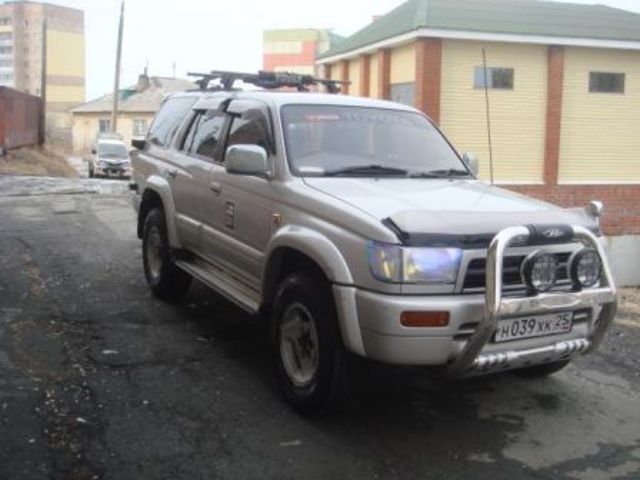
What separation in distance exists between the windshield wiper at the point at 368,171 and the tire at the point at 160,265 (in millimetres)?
2311

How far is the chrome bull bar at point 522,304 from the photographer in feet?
12.3

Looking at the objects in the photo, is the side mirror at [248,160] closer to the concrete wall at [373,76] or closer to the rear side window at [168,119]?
the rear side window at [168,119]

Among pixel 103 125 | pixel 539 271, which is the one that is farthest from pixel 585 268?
pixel 103 125

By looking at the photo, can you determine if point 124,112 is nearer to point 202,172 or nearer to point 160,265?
point 160,265

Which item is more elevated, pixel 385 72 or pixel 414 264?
pixel 385 72

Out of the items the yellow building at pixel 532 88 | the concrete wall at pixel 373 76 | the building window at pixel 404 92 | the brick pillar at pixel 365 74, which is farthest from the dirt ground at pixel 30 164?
the yellow building at pixel 532 88

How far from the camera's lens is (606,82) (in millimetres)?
18547

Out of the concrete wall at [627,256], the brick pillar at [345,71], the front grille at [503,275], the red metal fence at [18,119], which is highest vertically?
the brick pillar at [345,71]

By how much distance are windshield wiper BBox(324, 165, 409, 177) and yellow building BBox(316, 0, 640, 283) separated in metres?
11.9

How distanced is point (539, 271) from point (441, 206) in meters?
0.64

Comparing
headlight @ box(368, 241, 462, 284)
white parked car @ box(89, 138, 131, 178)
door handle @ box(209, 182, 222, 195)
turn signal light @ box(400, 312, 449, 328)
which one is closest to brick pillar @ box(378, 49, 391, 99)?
door handle @ box(209, 182, 222, 195)

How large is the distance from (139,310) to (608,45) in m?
14.8

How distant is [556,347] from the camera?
13.7 ft

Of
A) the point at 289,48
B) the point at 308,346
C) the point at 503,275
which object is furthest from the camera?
the point at 289,48
